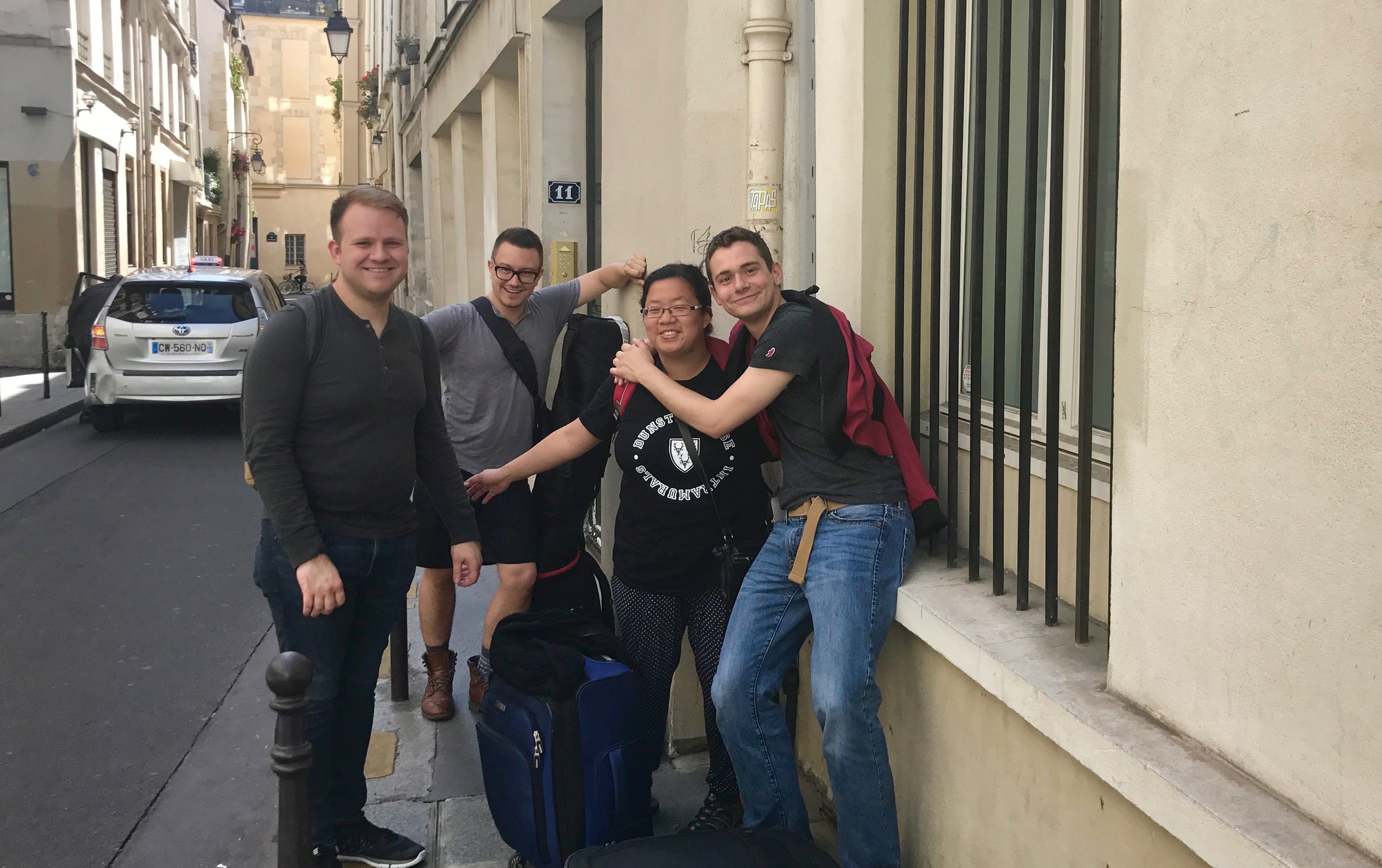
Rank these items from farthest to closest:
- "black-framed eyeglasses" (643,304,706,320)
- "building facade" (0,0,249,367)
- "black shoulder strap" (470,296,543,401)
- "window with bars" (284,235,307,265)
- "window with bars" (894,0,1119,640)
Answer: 1. "window with bars" (284,235,307,265)
2. "building facade" (0,0,249,367)
3. "black shoulder strap" (470,296,543,401)
4. "black-framed eyeglasses" (643,304,706,320)
5. "window with bars" (894,0,1119,640)

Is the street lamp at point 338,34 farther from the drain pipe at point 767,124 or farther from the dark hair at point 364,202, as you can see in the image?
the dark hair at point 364,202

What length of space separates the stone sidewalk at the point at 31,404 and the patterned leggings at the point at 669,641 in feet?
32.3

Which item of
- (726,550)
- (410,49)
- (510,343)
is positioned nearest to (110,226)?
(410,49)

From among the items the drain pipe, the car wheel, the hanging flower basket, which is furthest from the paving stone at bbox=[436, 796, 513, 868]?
the hanging flower basket

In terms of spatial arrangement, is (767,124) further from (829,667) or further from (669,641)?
(829,667)

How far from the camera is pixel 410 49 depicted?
1680 centimetres

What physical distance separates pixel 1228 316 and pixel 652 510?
1883mm

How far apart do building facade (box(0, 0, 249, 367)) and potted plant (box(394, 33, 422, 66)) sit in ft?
18.5

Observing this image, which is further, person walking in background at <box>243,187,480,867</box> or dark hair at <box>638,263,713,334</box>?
dark hair at <box>638,263,713,334</box>

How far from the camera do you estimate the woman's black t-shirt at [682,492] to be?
11.1ft

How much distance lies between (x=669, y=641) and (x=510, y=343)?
4.47 feet

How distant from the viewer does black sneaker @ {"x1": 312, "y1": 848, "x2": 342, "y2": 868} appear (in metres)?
3.25

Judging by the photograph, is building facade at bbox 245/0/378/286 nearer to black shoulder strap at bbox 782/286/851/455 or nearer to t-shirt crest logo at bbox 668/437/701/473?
t-shirt crest logo at bbox 668/437/701/473

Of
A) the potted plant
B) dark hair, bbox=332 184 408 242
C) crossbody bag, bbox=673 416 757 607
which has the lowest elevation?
crossbody bag, bbox=673 416 757 607
